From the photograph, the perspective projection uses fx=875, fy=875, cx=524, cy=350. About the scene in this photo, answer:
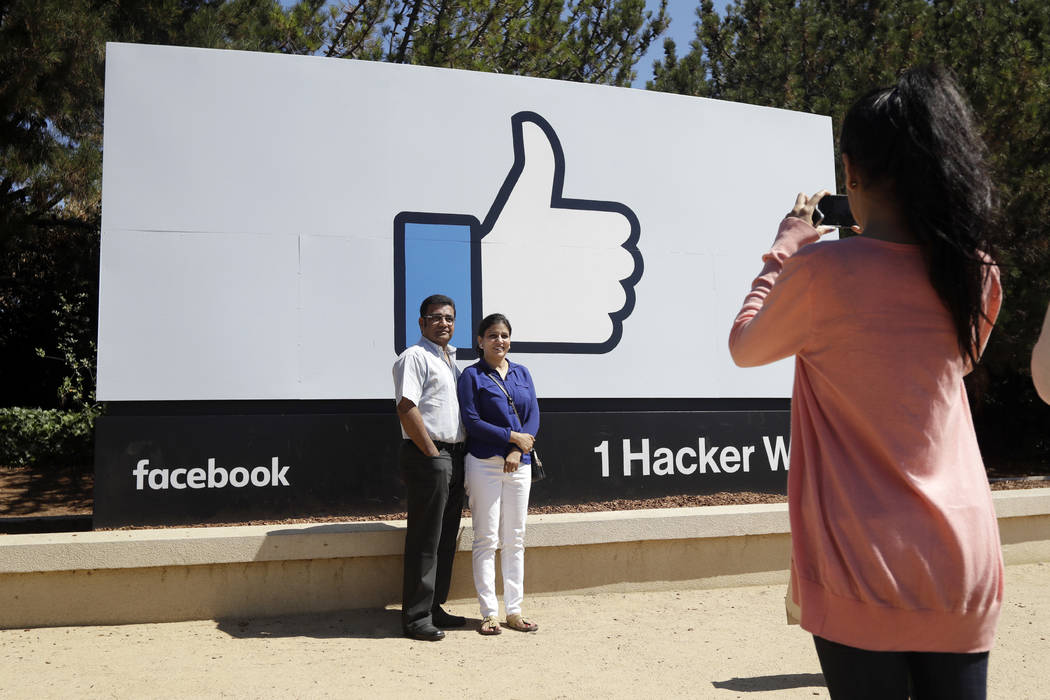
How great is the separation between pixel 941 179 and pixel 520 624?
3938mm

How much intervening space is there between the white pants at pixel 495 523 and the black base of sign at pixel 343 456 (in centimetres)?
127

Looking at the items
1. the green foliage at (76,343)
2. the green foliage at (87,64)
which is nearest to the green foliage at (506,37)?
the green foliage at (87,64)

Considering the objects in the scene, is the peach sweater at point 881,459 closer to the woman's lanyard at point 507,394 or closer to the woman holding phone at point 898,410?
the woman holding phone at point 898,410

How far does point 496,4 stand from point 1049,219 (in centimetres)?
784

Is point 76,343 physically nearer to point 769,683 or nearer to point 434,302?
point 434,302

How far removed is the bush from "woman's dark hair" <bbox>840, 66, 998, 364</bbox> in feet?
33.3

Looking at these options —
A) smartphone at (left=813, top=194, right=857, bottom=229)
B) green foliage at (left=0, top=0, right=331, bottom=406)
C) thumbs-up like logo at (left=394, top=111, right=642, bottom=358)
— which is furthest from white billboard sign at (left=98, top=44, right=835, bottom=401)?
smartphone at (left=813, top=194, right=857, bottom=229)

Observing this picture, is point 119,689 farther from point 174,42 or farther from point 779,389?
point 174,42

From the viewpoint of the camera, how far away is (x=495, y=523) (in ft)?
16.1

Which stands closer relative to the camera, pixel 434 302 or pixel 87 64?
pixel 434 302

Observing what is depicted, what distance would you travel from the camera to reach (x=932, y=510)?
1.42 m

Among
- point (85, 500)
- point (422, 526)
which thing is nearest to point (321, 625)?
point (422, 526)

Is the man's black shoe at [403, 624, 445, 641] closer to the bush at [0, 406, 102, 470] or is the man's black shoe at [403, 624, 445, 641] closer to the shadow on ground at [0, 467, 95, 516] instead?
the shadow on ground at [0, 467, 95, 516]

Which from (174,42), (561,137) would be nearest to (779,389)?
(561,137)
